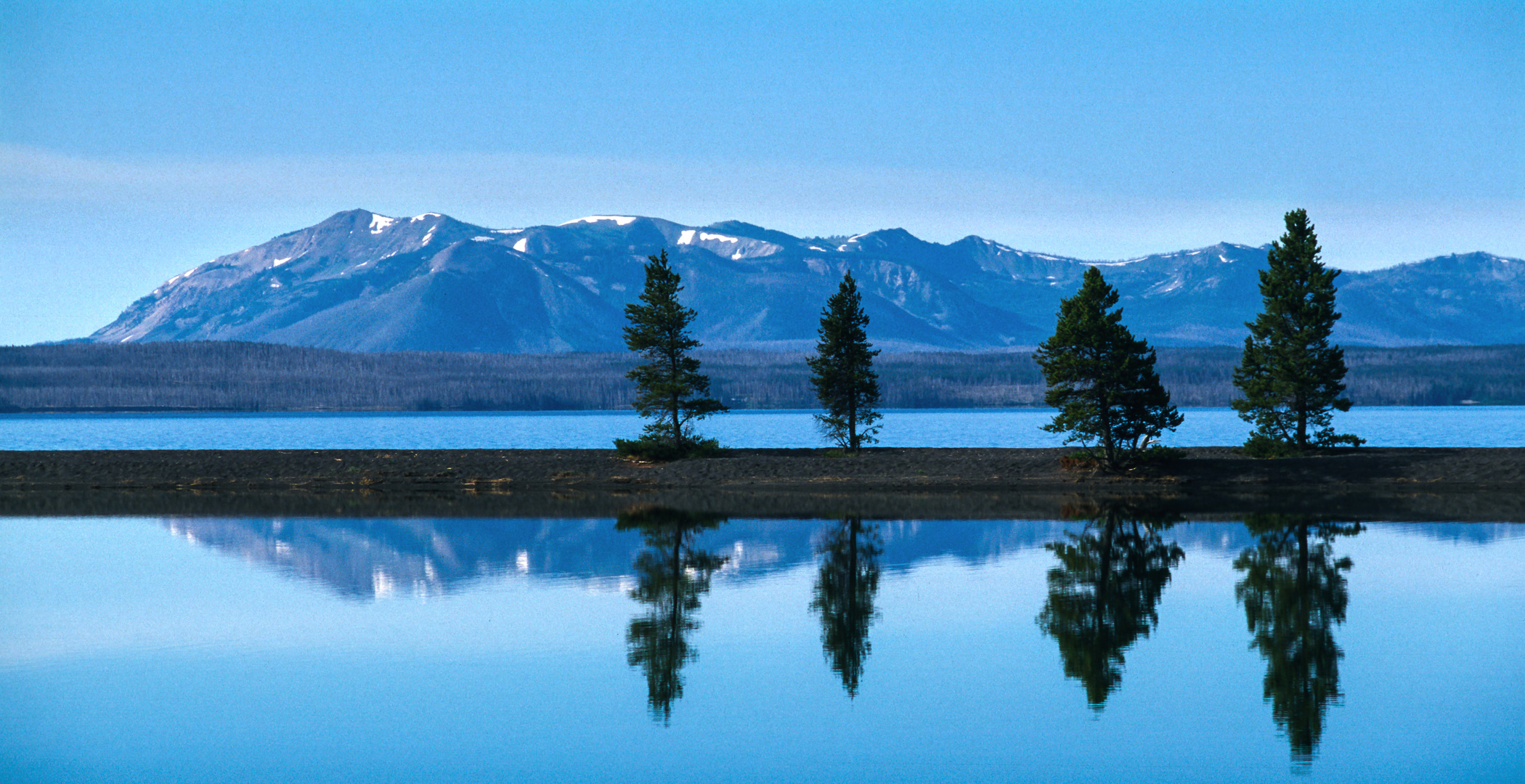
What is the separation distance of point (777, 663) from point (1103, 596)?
946 centimetres

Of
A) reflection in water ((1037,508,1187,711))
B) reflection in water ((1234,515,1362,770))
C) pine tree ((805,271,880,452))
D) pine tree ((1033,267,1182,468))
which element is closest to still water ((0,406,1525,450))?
pine tree ((805,271,880,452))

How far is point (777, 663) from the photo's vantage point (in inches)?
901

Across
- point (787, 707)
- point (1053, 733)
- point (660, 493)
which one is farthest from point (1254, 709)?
point (660, 493)

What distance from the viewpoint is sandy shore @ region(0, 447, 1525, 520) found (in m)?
54.5

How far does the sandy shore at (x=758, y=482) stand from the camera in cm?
5453

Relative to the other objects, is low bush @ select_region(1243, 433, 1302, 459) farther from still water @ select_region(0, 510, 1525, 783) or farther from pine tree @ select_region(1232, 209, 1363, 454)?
still water @ select_region(0, 510, 1525, 783)

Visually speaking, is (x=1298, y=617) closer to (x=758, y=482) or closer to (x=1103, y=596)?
(x=1103, y=596)

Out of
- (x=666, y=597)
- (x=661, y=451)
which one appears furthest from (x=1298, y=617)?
(x=661, y=451)

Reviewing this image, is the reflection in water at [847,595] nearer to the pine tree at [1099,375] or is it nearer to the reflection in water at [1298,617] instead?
the reflection in water at [1298,617]

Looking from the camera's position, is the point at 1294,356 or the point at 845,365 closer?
the point at 1294,356

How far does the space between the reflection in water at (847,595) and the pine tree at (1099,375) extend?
17.3m

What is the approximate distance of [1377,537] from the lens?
4006 centimetres

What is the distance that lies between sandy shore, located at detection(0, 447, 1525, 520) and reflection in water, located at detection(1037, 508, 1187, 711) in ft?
35.7

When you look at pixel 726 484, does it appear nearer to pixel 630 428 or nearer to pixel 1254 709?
pixel 1254 709
